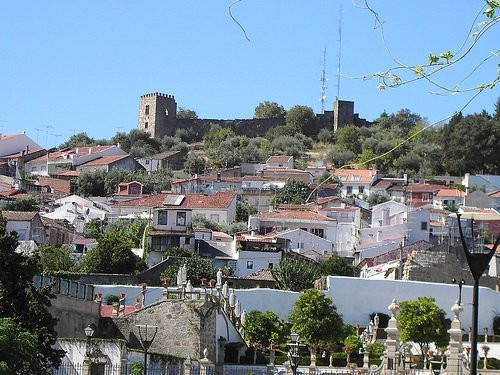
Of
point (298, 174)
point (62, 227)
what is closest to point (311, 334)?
point (62, 227)

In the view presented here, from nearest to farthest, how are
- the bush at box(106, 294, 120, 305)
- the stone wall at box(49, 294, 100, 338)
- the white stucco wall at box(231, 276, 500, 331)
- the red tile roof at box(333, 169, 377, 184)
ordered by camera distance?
the stone wall at box(49, 294, 100, 338) < the bush at box(106, 294, 120, 305) < the white stucco wall at box(231, 276, 500, 331) < the red tile roof at box(333, 169, 377, 184)

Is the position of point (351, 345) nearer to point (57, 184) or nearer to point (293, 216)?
point (293, 216)

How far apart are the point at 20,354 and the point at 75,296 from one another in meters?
8.90

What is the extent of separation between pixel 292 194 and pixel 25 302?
176 feet

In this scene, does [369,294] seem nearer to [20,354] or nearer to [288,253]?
[288,253]

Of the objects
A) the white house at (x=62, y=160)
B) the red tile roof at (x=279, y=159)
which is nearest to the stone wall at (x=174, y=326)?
the white house at (x=62, y=160)

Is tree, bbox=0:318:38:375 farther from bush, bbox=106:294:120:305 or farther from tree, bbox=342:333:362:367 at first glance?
bush, bbox=106:294:120:305

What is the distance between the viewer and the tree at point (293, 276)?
43812 millimetres

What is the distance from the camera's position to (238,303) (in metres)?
36.2

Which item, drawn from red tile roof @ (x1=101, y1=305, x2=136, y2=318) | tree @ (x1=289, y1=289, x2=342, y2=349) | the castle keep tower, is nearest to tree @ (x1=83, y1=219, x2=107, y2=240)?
tree @ (x1=289, y1=289, x2=342, y2=349)

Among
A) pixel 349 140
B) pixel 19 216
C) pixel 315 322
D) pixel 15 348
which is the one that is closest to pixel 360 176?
pixel 349 140

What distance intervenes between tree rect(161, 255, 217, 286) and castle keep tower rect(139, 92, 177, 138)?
65.2 meters

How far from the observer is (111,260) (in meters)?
46.2

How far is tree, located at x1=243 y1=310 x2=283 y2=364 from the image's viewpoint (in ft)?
106
